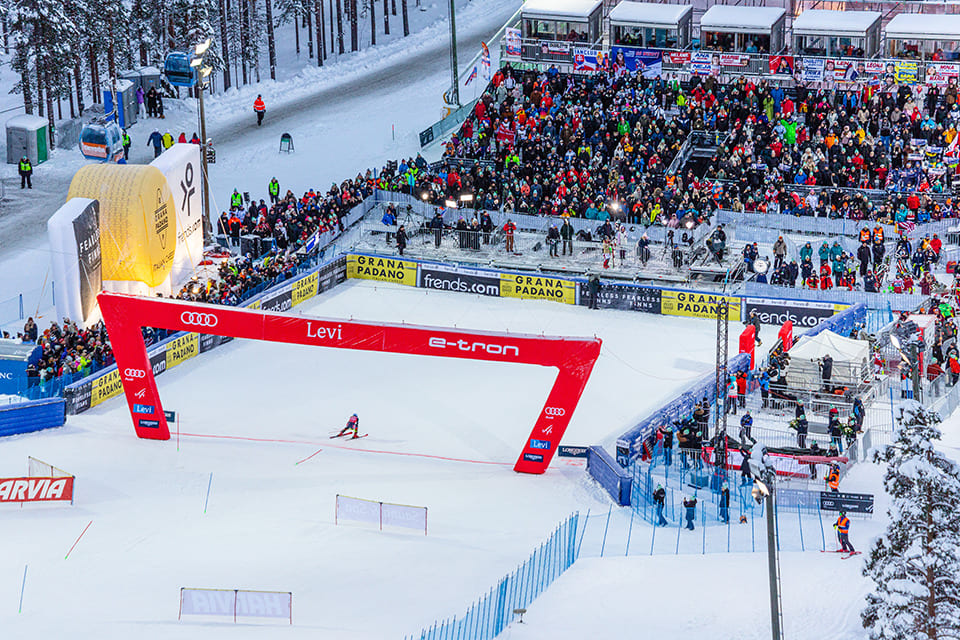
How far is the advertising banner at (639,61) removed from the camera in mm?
57750

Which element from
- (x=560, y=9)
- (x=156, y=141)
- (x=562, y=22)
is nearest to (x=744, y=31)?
(x=562, y=22)

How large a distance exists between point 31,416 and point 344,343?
7621 millimetres

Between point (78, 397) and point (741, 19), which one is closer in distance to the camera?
point (78, 397)

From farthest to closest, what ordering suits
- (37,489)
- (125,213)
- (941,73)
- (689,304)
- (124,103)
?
(124,103)
(941,73)
(689,304)
(125,213)
(37,489)

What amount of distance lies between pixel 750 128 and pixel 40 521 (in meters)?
29.9

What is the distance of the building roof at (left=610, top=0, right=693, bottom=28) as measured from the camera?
58406mm

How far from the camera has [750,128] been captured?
5266 cm

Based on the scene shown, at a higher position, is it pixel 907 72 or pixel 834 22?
pixel 834 22

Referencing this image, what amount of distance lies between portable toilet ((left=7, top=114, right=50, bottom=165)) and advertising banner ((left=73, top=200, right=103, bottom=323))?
15.3m

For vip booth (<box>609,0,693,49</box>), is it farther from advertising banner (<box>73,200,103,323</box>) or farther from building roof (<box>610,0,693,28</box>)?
advertising banner (<box>73,200,103,323</box>)

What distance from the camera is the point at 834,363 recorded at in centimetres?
3834

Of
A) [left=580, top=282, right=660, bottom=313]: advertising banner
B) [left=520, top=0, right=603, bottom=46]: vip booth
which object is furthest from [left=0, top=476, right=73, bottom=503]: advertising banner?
[left=520, top=0, right=603, bottom=46]: vip booth

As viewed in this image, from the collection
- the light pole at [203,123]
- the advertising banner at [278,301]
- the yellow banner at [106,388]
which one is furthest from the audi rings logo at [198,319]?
the light pole at [203,123]

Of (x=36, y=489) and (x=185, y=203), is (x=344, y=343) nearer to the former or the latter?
(x=36, y=489)
